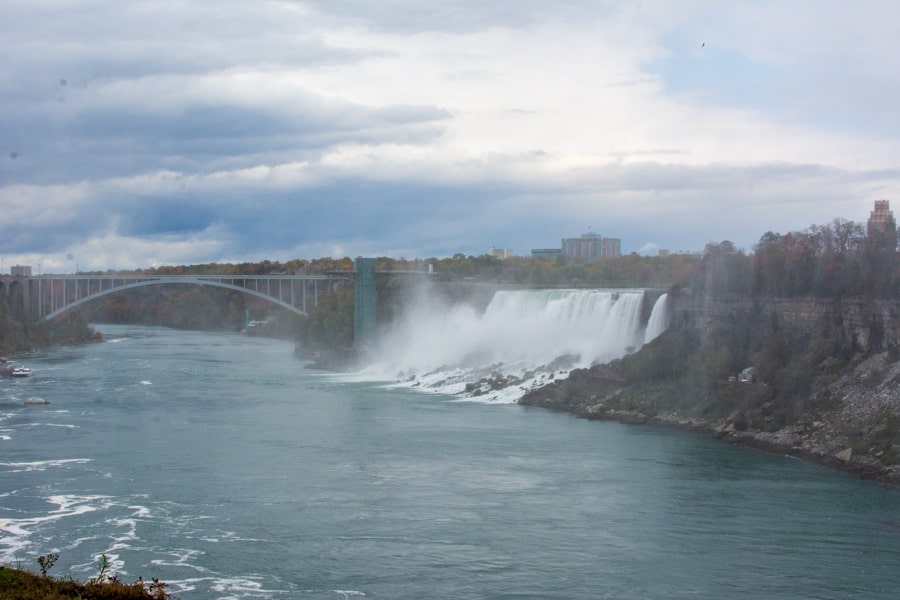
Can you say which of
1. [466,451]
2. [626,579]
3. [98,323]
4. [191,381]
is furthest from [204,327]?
[626,579]

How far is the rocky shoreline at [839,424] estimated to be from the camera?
1561cm

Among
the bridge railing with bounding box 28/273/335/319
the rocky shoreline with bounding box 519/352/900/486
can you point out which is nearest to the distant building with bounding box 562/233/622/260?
the bridge railing with bounding box 28/273/335/319

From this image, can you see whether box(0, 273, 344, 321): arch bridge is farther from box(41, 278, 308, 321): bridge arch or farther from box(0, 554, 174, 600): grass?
box(0, 554, 174, 600): grass

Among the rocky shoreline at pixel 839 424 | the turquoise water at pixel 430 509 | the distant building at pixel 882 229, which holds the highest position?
the distant building at pixel 882 229

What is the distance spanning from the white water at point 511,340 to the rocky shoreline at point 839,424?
169 inches

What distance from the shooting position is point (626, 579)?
33.8 ft

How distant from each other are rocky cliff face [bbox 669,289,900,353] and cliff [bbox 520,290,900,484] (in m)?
0.02

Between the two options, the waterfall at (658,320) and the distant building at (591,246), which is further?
the distant building at (591,246)

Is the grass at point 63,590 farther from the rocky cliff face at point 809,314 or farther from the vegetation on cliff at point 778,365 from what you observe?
the rocky cliff face at point 809,314

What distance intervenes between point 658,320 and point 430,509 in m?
13.4

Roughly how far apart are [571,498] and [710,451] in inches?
187

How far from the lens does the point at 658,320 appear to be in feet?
81.8

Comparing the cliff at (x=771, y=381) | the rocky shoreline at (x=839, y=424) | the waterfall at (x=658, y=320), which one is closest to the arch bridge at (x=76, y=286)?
the waterfall at (x=658, y=320)

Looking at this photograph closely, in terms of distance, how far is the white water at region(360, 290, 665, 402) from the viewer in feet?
85.4
